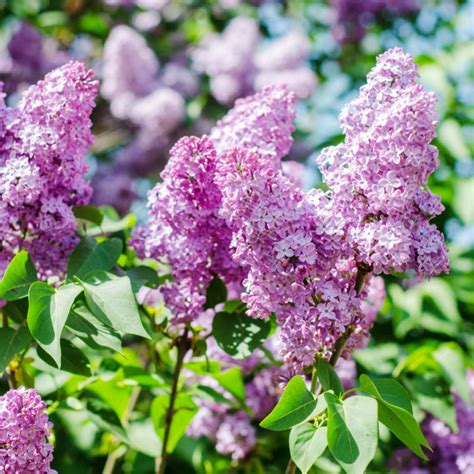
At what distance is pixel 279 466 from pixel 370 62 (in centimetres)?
245

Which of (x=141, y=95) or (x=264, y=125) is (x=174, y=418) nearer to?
(x=264, y=125)

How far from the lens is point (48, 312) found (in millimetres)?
1276

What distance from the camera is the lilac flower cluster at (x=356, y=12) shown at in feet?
14.8

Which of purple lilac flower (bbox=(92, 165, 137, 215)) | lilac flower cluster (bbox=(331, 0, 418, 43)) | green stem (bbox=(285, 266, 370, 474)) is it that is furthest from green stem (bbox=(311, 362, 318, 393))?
lilac flower cluster (bbox=(331, 0, 418, 43))

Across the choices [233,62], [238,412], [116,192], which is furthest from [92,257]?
[233,62]

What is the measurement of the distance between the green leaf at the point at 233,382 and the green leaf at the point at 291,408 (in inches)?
23.2

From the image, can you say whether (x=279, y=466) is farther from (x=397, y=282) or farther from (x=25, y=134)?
(x=25, y=134)

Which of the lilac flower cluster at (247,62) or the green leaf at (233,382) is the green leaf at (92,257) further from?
the lilac flower cluster at (247,62)

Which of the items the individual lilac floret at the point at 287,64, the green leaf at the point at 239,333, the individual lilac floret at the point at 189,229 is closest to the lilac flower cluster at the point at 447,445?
the green leaf at the point at 239,333

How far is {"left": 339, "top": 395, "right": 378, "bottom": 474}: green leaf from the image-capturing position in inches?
43.7

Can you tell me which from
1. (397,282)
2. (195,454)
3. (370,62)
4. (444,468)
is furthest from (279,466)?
(370,62)

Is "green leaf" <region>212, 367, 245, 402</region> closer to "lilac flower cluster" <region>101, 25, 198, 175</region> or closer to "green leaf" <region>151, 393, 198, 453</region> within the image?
"green leaf" <region>151, 393, 198, 453</region>

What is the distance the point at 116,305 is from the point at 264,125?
49cm

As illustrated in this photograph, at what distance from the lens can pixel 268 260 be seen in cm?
130
